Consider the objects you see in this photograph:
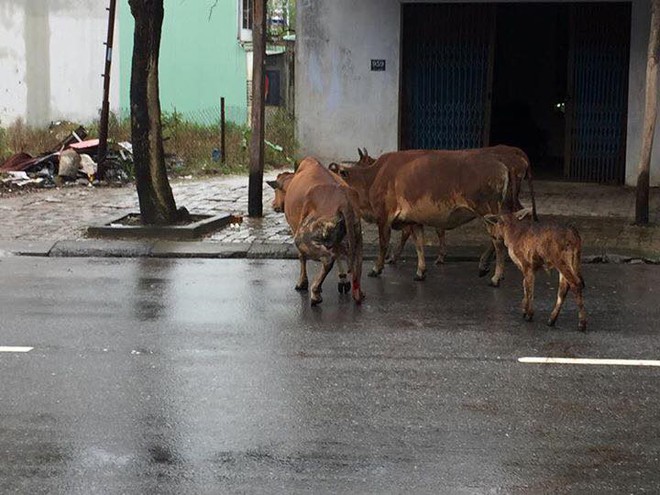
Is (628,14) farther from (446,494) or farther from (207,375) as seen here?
(446,494)

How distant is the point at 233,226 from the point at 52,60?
16.7m

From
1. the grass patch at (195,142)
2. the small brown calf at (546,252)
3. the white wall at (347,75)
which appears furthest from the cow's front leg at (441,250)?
the grass patch at (195,142)

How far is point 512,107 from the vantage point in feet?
74.2

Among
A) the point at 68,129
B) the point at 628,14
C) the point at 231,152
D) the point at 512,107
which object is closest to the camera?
the point at 628,14

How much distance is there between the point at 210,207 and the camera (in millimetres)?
16328

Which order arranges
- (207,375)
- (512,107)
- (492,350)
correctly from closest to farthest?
1. (207,375)
2. (492,350)
3. (512,107)

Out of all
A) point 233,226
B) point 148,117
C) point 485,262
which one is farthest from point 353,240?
point 148,117

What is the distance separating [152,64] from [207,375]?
284 inches

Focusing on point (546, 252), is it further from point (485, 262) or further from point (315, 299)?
point (485, 262)

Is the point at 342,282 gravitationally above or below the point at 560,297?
below

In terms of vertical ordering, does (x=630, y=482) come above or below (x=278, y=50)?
below

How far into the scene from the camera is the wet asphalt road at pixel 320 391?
19.5ft

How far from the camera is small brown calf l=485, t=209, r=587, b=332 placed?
9047mm

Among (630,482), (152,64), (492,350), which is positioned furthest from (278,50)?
(630,482)
